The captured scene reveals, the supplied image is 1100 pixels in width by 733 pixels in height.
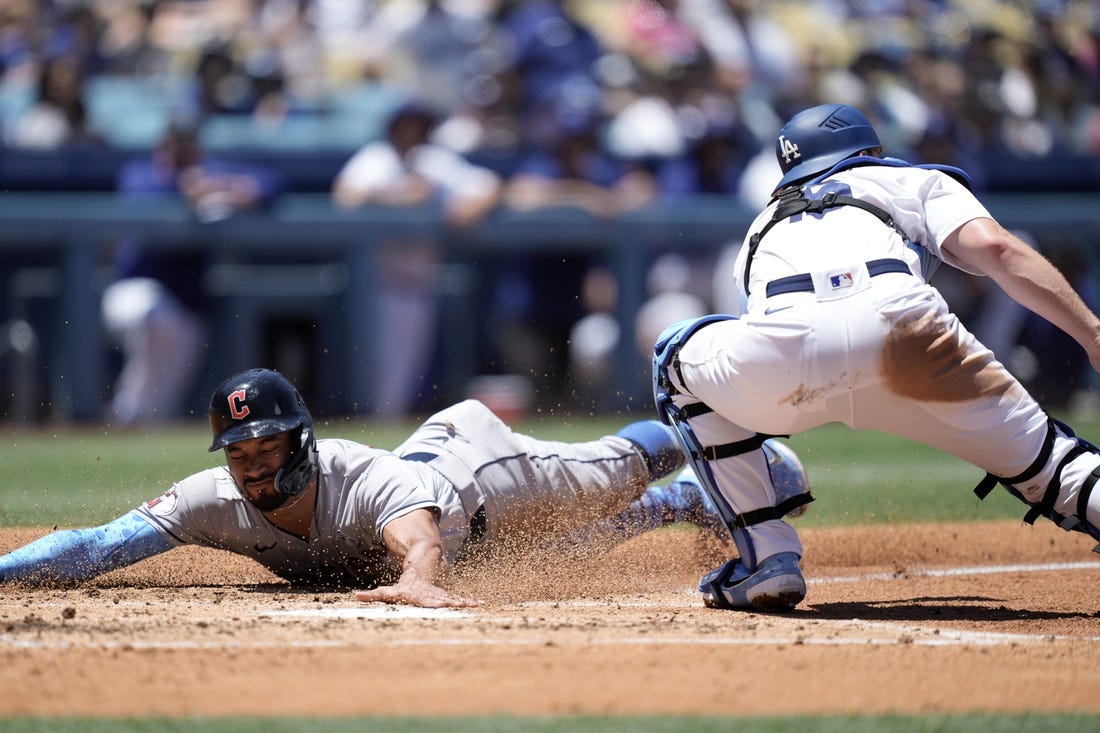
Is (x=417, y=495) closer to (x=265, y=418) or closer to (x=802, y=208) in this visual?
(x=265, y=418)

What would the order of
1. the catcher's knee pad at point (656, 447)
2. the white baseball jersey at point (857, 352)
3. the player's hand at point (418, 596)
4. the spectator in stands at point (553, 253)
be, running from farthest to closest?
the spectator in stands at point (553, 253)
the catcher's knee pad at point (656, 447)
the player's hand at point (418, 596)
the white baseball jersey at point (857, 352)

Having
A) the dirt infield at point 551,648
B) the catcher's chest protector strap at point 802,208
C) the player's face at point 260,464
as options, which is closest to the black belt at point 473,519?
the dirt infield at point 551,648

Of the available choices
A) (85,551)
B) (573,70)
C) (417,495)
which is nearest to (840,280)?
(417,495)

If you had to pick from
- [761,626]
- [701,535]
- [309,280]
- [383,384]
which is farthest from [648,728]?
[309,280]

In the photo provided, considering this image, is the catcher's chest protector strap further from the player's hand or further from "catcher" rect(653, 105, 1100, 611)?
the player's hand

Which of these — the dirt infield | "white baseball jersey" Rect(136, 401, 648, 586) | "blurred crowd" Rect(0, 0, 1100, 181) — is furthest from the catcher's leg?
"blurred crowd" Rect(0, 0, 1100, 181)

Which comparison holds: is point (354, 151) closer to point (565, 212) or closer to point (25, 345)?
point (565, 212)

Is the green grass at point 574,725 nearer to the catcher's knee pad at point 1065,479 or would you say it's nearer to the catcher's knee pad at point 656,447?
the catcher's knee pad at point 1065,479
